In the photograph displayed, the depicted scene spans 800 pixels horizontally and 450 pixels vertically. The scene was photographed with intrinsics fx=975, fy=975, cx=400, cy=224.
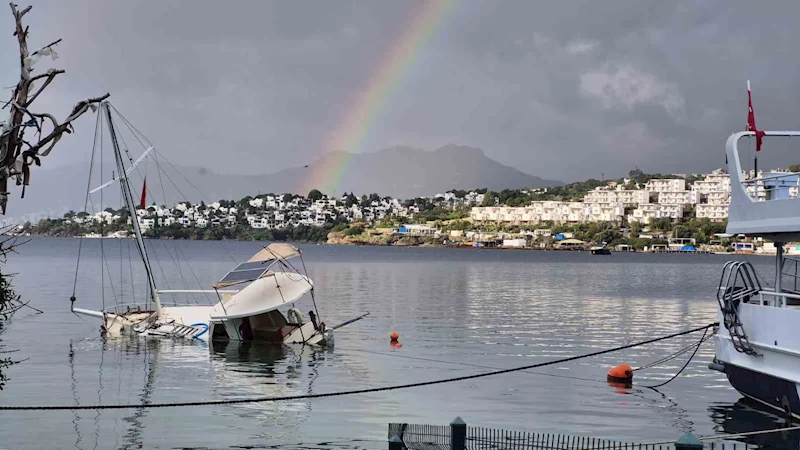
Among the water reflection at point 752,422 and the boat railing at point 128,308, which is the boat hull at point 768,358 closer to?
the water reflection at point 752,422

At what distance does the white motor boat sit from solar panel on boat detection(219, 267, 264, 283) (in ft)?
82.7

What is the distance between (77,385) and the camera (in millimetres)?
36094

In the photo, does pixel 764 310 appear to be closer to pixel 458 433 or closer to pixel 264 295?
pixel 458 433

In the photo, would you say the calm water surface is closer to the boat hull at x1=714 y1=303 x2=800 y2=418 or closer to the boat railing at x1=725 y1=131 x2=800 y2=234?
the boat hull at x1=714 y1=303 x2=800 y2=418

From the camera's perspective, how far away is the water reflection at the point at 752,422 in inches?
980

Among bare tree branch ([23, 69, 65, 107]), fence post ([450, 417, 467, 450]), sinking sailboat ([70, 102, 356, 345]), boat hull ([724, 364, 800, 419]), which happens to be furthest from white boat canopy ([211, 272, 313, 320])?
bare tree branch ([23, 69, 65, 107])

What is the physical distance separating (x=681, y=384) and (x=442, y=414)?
1124 cm

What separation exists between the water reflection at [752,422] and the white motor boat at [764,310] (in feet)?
2.78

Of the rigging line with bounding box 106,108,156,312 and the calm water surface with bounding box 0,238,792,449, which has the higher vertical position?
the rigging line with bounding box 106,108,156,312

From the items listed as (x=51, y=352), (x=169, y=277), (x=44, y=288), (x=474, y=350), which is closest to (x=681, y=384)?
(x=474, y=350)

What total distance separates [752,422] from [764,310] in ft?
16.1

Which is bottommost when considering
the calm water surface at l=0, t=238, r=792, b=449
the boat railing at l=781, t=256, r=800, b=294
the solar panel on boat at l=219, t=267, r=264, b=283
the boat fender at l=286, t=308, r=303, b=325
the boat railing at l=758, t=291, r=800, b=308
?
the calm water surface at l=0, t=238, r=792, b=449

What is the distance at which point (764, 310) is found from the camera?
2497cm

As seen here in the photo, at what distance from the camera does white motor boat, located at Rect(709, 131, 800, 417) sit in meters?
23.9
